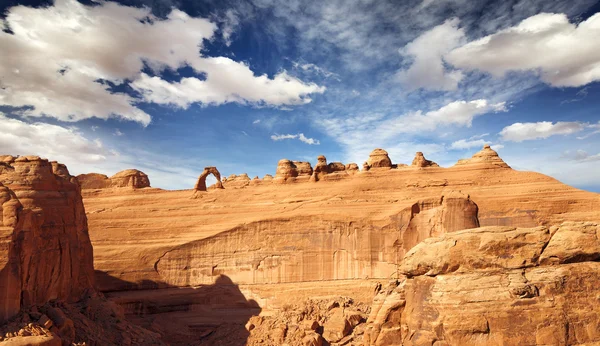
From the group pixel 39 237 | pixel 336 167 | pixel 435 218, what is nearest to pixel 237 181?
pixel 336 167

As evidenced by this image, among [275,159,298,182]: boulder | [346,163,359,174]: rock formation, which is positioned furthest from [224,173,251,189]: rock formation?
[346,163,359,174]: rock formation

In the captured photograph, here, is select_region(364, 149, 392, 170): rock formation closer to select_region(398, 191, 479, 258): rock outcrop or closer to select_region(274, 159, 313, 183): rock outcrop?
select_region(274, 159, 313, 183): rock outcrop

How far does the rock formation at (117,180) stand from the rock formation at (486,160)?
25.5 metres

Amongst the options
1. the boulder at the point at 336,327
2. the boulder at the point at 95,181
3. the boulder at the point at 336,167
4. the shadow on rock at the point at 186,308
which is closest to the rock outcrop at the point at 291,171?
the boulder at the point at 336,167

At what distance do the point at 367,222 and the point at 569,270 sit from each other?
15570mm

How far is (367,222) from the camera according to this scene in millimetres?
27531

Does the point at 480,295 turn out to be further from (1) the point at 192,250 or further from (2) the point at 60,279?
(1) the point at 192,250

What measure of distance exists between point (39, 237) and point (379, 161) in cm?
2209

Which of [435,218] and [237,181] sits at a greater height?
[237,181]

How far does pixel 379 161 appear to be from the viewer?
104 feet

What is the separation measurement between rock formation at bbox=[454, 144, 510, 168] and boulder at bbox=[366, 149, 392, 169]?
5.10 m

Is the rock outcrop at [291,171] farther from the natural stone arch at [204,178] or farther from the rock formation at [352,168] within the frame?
the natural stone arch at [204,178]

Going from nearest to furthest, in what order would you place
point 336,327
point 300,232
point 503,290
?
point 503,290 < point 336,327 < point 300,232

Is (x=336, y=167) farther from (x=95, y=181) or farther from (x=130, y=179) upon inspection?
(x=95, y=181)
